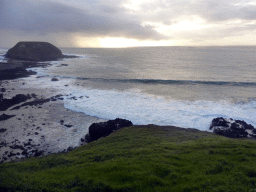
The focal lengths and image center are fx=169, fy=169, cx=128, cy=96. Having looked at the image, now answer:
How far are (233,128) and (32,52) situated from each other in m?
103

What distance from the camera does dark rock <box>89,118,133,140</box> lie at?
16.5 meters

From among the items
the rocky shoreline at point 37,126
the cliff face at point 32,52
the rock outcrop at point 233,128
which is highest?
the cliff face at point 32,52

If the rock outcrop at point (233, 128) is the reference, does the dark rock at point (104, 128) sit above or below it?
below

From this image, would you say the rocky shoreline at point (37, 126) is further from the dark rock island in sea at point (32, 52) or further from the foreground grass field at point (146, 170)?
the dark rock island in sea at point (32, 52)

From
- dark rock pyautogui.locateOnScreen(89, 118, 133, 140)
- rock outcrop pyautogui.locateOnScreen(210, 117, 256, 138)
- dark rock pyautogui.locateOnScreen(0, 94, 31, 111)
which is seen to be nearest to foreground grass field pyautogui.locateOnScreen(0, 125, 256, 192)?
dark rock pyautogui.locateOnScreen(89, 118, 133, 140)

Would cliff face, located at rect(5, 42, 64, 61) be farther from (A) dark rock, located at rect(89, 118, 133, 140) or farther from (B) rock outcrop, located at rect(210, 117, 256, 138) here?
(B) rock outcrop, located at rect(210, 117, 256, 138)

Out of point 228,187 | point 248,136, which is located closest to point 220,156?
point 228,187

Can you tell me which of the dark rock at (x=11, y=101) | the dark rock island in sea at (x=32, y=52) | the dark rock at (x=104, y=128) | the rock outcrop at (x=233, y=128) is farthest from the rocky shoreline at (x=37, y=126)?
the dark rock island in sea at (x=32, y=52)

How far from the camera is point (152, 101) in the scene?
27.4 meters

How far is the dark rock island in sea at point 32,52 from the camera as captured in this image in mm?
90081

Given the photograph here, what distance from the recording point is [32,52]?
93438 millimetres

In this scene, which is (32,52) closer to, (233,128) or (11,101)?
(11,101)

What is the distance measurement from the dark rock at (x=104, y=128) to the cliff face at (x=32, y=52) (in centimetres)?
8740

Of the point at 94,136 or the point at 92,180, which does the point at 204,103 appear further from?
the point at 92,180
